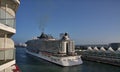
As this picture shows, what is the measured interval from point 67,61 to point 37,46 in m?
30.7

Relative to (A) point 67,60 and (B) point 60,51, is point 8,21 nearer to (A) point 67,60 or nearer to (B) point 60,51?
(A) point 67,60

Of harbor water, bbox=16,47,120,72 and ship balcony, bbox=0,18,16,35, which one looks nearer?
ship balcony, bbox=0,18,16,35

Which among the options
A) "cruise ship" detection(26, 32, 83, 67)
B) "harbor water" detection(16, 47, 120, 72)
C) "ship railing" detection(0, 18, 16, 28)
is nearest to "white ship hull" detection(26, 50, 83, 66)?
"cruise ship" detection(26, 32, 83, 67)

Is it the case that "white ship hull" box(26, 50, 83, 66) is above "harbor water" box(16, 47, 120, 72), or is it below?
above

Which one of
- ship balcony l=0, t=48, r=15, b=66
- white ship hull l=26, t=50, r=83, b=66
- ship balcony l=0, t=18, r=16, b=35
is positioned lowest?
white ship hull l=26, t=50, r=83, b=66

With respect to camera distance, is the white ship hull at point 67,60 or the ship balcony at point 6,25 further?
the white ship hull at point 67,60

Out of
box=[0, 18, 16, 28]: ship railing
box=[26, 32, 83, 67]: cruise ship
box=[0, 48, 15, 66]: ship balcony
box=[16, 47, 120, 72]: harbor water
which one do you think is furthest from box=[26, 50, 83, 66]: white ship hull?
box=[0, 18, 16, 28]: ship railing

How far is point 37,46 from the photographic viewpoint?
76250 mm

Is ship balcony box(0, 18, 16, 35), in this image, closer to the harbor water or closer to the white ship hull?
the harbor water

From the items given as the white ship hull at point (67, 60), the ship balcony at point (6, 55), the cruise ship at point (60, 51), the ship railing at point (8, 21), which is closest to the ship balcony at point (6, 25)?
the ship railing at point (8, 21)

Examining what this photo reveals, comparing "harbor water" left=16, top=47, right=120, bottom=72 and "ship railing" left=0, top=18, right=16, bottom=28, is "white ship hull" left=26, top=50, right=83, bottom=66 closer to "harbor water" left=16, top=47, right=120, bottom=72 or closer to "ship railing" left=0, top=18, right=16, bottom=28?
"harbor water" left=16, top=47, right=120, bottom=72

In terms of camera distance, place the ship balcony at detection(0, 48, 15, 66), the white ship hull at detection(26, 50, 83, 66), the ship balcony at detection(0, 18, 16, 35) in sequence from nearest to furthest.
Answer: the ship balcony at detection(0, 18, 16, 35)
the ship balcony at detection(0, 48, 15, 66)
the white ship hull at detection(26, 50, 83, 66)

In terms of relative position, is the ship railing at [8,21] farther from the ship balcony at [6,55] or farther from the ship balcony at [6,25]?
the ship balcony at [6,55]

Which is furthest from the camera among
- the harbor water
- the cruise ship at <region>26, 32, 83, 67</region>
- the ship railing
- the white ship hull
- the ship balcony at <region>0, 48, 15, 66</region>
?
the cruise ship at <region>26, 32, 83, 67</region>
